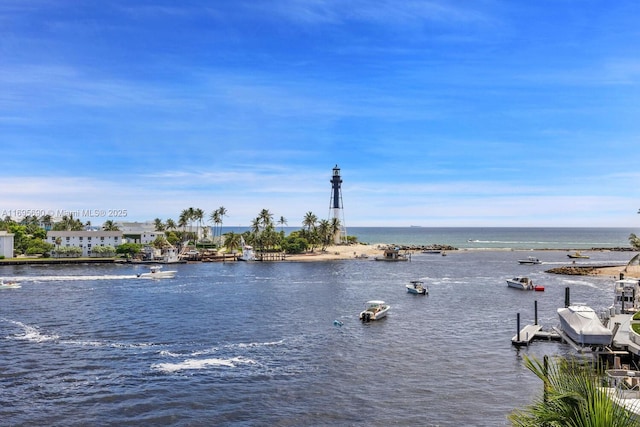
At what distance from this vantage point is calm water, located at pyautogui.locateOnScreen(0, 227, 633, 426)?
3594cm

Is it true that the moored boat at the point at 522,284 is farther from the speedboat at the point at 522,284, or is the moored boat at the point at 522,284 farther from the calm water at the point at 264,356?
the calm water at the point at 264,356

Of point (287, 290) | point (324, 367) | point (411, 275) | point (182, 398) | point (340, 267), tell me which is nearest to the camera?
point (182, 398)

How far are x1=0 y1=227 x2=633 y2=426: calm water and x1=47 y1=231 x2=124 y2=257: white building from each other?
3557 inches

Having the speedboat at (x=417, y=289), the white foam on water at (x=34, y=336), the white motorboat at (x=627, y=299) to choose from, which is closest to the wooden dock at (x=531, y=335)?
the white motorboat at (x=627, y=299)

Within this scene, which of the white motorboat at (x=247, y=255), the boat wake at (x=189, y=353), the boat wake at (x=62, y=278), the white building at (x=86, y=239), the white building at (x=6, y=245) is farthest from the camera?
the white building at (x=86, y=239)

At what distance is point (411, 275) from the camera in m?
131

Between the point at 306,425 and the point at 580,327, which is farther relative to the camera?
the point at 580,327

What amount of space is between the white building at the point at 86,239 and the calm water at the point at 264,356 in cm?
9035

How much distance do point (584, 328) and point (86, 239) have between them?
583 ft

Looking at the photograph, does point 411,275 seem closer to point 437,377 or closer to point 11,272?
point 437,377

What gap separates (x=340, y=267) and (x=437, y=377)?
11100 centimetres

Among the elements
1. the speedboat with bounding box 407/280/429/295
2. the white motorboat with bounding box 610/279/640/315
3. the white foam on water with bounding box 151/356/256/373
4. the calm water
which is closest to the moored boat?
the calm water

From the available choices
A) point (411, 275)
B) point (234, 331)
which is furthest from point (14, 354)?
point (411, 275)

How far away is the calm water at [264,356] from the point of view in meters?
35.9
